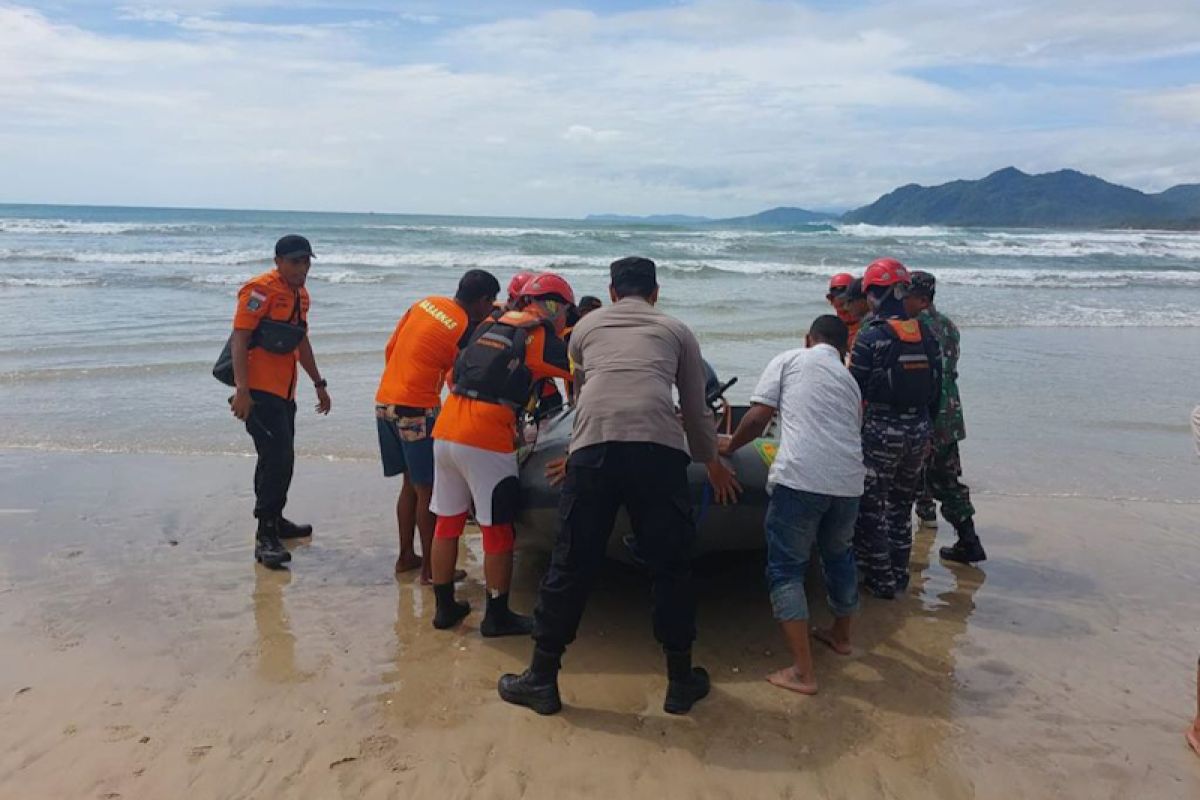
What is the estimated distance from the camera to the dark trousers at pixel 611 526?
3430mm

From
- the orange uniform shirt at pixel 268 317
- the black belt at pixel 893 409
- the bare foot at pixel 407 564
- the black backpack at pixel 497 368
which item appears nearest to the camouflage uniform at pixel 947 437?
the black belt at pixel 893 409

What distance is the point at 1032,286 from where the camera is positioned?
25.0 metres

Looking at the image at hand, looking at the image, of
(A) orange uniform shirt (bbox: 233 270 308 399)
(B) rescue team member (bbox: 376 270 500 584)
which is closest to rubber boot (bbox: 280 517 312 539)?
(A) orange uniform shirt (bbox: 233 270 308 399)

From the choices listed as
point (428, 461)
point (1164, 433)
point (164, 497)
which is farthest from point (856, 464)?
point (1164, 433)

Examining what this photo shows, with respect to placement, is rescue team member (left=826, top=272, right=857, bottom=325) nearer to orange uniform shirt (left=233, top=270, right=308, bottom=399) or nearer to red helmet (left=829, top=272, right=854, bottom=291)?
red helmet (left=829, top=272, right=854, bottom=291)

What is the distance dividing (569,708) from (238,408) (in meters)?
2.60

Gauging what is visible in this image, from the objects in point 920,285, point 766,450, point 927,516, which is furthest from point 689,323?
point 766,450

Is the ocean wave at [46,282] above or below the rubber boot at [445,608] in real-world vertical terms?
above

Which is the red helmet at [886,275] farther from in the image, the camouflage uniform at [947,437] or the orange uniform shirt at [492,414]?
the orange uniform shirt at [492,414]

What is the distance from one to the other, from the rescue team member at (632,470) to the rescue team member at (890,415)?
4.11ft

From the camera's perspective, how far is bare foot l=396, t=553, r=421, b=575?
5109mm

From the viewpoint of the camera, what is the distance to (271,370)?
5.20 m

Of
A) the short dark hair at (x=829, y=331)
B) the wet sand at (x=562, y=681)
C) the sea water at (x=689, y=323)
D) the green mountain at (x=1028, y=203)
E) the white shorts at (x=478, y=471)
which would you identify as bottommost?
the wet sand at (x=562, y=681)

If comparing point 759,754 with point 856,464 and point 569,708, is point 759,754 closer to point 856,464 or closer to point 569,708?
point 569,708
